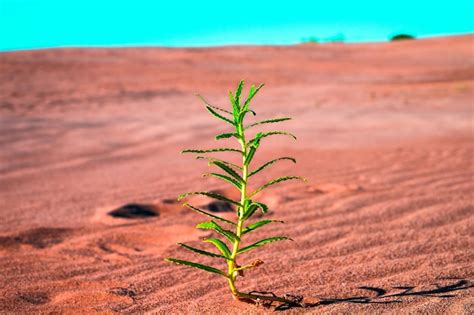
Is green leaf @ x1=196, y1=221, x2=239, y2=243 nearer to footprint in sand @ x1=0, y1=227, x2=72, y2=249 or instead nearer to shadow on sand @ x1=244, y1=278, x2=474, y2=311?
shadow on sand @ x1=244, y1=278, x2=474, y2=311

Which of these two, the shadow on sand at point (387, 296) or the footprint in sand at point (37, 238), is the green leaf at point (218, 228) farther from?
the footprint in sand at point (37, 238)

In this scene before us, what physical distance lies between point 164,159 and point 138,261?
350 cm

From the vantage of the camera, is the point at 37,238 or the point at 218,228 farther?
the point at 37,238

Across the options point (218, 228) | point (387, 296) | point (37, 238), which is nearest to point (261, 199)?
point (37, 238)

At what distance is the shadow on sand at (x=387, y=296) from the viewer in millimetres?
1658

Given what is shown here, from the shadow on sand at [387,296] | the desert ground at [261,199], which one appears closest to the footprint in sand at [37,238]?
the desert ground at [261,199]

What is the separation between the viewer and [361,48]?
86.0 feet

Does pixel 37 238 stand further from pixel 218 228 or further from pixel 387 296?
pixel 387 296

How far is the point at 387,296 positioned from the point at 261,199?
A: 2.22 meters

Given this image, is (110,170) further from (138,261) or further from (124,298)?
(124,298)

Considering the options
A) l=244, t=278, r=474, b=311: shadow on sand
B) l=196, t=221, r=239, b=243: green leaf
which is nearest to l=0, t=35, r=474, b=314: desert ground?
l=244, t=278, r=474, b=311: shadow on sand

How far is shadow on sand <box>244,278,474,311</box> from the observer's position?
1658mm

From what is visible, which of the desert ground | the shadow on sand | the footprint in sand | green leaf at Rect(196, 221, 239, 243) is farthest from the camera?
the footprint in sand

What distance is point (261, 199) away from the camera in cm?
392
